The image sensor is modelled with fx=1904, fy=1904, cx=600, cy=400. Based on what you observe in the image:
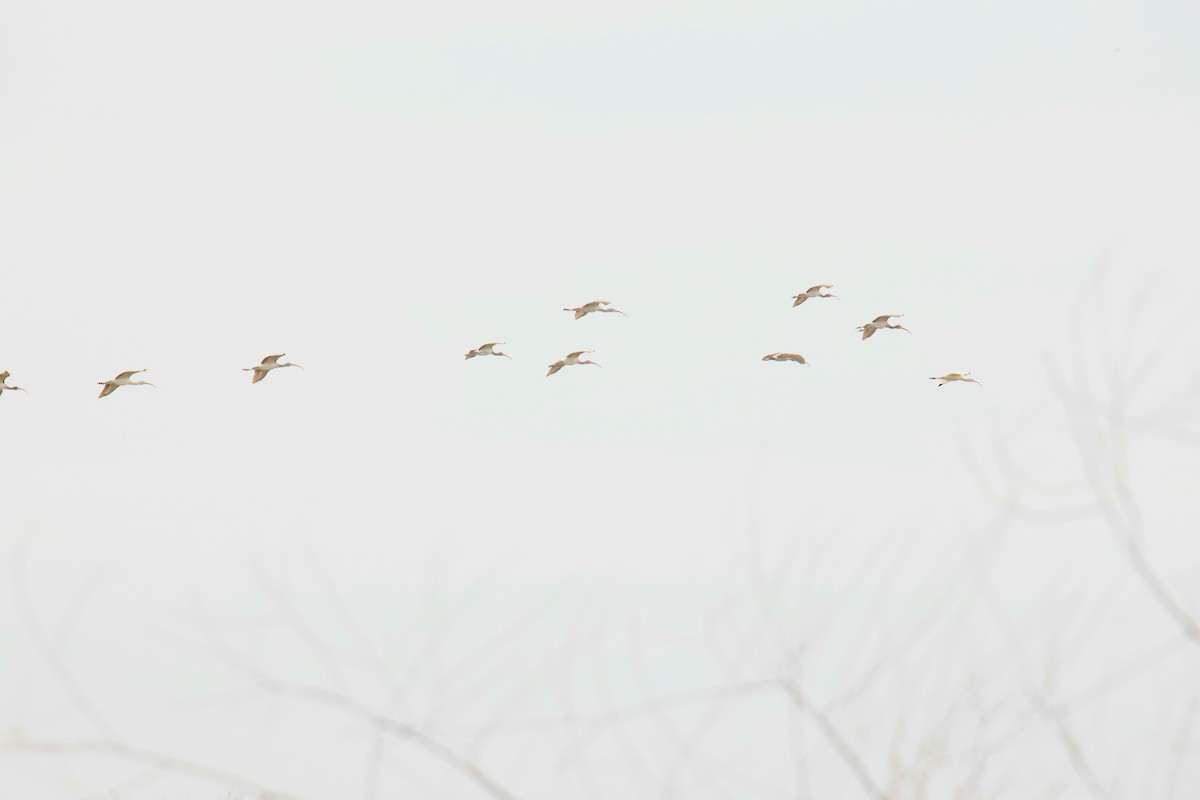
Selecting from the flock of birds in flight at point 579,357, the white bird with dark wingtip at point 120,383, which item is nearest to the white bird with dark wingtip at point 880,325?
the flock of birds in flight at point 579,357

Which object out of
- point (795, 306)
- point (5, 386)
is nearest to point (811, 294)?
point (795, 306)

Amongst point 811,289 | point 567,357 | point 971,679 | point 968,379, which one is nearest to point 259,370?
point 567,357

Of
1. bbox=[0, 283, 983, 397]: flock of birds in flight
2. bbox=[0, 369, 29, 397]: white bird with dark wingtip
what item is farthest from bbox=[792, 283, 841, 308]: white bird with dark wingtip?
bbox=[0, 369, 29, 397]: white bird with dark wingtip

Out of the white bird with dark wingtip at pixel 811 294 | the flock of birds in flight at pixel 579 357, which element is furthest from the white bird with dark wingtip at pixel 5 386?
the white bird with dark wingtip at pixel 811 294

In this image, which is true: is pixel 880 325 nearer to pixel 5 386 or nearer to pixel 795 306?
pixel 795 306

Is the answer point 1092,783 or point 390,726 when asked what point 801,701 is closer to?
point 1092,783

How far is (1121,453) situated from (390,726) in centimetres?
698

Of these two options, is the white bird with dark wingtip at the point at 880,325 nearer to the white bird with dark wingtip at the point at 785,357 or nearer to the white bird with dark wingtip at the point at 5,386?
the white bird with dark wingtip at the point at 785,357

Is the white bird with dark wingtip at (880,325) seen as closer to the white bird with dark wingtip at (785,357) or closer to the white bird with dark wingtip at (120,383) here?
the white bird with dark wingtip at (785,357)

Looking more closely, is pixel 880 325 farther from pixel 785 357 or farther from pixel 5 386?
pixel 5 386

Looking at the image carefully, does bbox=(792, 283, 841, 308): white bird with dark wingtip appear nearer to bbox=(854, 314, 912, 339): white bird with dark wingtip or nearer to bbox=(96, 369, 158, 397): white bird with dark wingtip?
bbox=(854, 314, 912, 339): white bird with dark wingtip

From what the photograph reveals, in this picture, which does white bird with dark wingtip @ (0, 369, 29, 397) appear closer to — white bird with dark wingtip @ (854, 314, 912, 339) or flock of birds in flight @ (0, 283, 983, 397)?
flock of birds in flight @ (0, 283, 983, 397)

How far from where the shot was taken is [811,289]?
56.1 meters

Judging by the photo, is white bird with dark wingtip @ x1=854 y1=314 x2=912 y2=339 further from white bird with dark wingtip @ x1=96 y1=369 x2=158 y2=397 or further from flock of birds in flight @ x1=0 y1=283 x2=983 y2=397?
white bird with dark wingtip @ x1=96 y1=369 x2=158 y2=397
